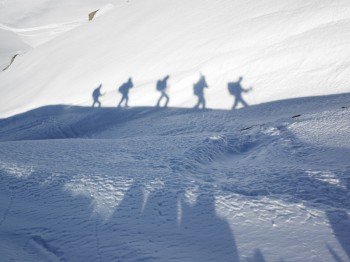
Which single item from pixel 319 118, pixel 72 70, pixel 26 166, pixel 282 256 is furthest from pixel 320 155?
pixel 72 70

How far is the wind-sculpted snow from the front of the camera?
2455 millimetres

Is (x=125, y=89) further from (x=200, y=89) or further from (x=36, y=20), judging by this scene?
(x=36, y=20)

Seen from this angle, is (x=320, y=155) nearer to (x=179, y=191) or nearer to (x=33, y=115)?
(x=179, y=191)

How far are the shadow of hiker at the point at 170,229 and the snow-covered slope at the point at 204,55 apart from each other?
4.39 m

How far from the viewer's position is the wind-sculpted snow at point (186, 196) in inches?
96.7

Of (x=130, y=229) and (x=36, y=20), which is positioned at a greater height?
→ (x=36, y=20)

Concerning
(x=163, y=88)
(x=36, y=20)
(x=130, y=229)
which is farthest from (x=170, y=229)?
(x=36, y=20)

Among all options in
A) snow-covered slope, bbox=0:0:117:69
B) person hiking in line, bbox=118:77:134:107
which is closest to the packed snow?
person hiking in line, bbox=118:77:134:107

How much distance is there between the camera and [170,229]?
2734 mm

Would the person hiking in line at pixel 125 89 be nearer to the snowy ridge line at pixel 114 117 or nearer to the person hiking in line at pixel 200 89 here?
the snowy ridge line at pixel 114 117

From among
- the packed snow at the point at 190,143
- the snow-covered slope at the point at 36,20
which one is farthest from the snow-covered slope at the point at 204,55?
the snow-covered slope at the point at 36,20

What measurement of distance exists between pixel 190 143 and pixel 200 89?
134 inches

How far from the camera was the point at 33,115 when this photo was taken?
9.82 meters

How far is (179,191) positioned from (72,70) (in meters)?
9.38
